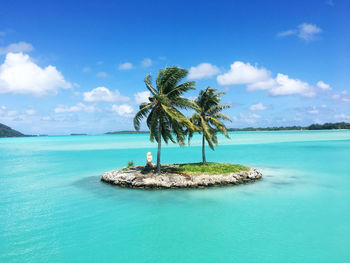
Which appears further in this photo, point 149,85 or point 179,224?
point 149,85

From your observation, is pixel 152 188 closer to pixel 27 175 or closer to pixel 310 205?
pixel 310 205

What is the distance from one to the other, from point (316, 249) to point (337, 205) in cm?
696

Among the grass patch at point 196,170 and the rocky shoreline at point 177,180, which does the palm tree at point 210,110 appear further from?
the rocky shoreline at point 177,180

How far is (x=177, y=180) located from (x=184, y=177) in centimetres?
73

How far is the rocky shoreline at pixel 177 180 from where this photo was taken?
62.2 feet

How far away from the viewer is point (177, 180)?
759 inches

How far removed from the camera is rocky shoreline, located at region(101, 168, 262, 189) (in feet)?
62.2

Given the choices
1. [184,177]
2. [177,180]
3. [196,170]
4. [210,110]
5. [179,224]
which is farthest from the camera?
[210,110]

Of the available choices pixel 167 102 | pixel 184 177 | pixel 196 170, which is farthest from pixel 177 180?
pixel 167 102

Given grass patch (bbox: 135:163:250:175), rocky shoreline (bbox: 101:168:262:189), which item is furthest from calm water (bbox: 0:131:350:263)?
grass patch (bbox: 135:163:250:175)

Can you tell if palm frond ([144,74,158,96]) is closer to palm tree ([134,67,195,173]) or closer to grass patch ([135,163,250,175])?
palm tree ([134,67,195,173])

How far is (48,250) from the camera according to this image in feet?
32.9

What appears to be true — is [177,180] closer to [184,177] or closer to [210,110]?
[184,177]

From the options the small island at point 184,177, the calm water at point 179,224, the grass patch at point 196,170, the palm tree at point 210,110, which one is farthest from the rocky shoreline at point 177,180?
the palm tree at point 210,110
